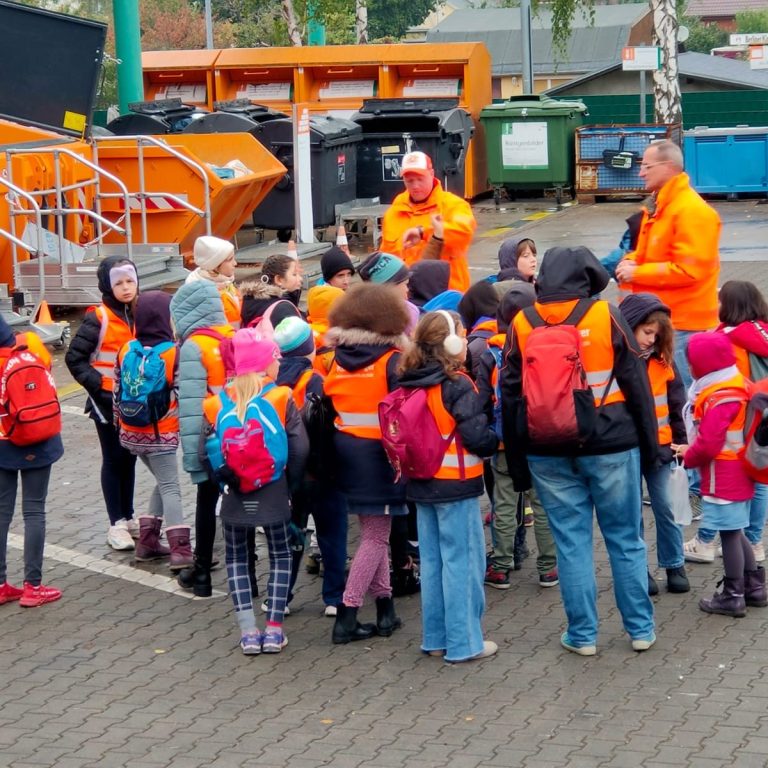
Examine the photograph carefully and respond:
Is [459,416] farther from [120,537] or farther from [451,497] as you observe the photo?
[120,537]

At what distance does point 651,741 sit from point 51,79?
11856mm

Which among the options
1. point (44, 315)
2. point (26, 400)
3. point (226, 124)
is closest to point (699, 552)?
point (26, 400)

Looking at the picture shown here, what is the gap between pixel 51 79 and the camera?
14961mm

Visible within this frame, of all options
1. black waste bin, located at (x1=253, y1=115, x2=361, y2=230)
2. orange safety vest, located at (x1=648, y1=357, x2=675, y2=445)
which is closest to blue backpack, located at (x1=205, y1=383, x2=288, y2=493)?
orange safety vest, located at (x1=648, y1=357, x2=675, y2=445)

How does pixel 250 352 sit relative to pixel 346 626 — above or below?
above

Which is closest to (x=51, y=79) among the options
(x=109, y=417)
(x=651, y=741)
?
(x=109, y=417)

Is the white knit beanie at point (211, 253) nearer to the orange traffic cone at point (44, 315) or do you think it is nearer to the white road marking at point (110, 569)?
the white road marking at point (110, 569)

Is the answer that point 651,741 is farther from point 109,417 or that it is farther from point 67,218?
point 67,218

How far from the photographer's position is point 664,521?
20.5 feet

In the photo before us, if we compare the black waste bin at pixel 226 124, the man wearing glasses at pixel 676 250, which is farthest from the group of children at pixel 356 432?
the black waste bin at pixel 226 124

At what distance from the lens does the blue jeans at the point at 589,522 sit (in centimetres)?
546

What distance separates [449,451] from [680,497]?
1.25 metres

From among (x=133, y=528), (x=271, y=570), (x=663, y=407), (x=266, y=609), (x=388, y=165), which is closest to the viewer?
(x=271, y=570)

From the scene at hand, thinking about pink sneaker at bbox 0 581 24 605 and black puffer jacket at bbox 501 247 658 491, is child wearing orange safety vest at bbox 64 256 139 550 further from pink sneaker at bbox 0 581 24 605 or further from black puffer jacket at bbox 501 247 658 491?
black puffer jacket at bbox 501 247 658 491
